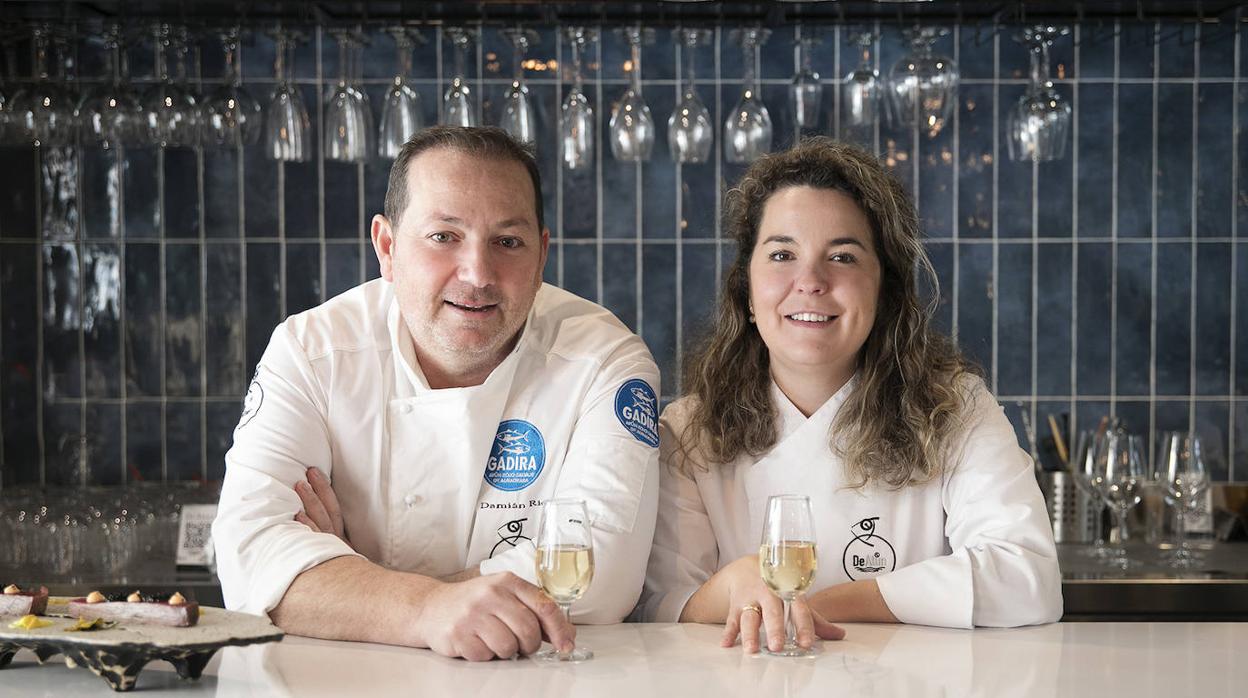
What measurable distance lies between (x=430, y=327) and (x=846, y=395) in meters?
0.70

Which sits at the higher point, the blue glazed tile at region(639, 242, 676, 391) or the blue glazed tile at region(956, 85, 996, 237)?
the blue glazed tile at region(956, 85, 996, 237)

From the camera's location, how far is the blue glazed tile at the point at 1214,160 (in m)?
3.72

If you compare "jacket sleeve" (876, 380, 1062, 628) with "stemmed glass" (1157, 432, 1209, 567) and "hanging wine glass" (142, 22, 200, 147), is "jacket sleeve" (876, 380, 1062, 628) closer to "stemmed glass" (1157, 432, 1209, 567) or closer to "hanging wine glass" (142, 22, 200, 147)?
"stemmed glass" (1157, 432, 1209, 567)

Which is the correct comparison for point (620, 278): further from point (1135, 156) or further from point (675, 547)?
point (675, 547)

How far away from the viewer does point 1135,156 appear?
12.2ft

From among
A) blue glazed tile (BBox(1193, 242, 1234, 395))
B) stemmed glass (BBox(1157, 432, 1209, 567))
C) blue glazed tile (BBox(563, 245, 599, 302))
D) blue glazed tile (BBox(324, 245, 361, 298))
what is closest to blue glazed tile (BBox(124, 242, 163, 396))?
blue glazed tile (BBox(324, 245, 361, 298))

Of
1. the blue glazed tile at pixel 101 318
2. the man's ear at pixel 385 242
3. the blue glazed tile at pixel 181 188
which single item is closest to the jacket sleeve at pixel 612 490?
the man's ear at pixel 385 242

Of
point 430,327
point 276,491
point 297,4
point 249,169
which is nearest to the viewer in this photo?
point 276,491

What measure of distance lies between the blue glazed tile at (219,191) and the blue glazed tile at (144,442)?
52 cm

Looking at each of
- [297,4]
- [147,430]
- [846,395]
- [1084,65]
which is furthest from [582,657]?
[1084,65]

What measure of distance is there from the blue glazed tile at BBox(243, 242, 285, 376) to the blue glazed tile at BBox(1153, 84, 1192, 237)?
7.72ft

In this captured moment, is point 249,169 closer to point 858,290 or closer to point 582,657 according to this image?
point 858,290

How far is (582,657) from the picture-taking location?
1658 mm

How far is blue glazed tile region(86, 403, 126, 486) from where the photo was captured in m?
3.72
